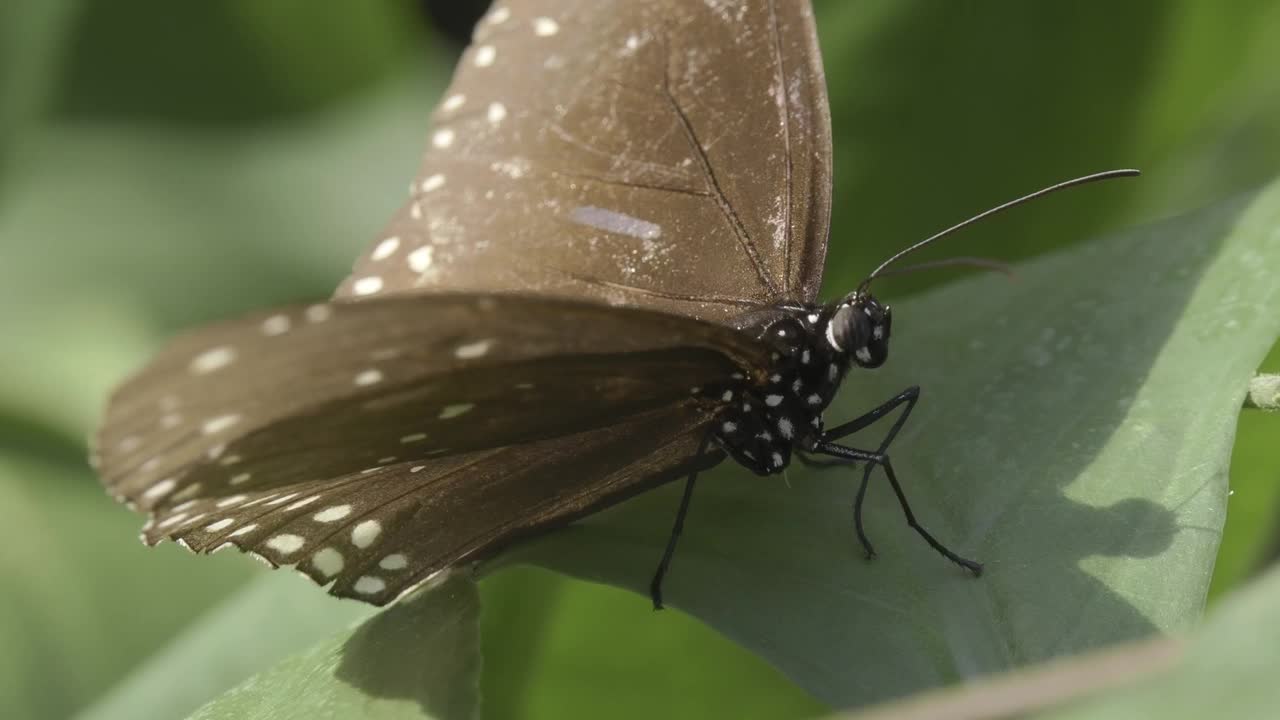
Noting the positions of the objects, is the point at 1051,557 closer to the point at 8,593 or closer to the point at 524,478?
the point at 524,478

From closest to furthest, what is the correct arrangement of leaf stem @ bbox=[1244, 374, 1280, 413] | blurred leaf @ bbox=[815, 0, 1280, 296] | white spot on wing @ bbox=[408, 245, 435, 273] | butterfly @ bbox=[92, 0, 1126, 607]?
butterfly @ bbox=[92, 0, 1126, 607] < leaf stem @ bbox=[1244, 374, 1280, 413] < white spot on wing @ bbox=[408, 245, 435, 273] < blurred leaf @ bbox=[815, 0, 1280, 296]

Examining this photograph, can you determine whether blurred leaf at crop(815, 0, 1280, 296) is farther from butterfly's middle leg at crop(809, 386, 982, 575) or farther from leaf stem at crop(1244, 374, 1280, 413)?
leaf stem at crop(1244, 374, 1280, 413)

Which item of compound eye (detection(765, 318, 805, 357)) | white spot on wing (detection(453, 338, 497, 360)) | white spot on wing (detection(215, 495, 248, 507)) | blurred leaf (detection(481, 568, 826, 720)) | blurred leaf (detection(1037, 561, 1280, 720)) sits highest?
white spot on wing (detection(453, 338, 497, 360))

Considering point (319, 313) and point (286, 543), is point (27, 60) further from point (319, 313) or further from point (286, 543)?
point (319, 313)

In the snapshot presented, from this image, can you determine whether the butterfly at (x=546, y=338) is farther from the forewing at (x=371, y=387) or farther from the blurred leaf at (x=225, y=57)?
the blurred leaf at (x=225, y=57)

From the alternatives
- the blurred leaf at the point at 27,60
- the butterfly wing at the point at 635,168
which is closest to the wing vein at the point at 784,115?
the butterfly wing at the point at 635,168

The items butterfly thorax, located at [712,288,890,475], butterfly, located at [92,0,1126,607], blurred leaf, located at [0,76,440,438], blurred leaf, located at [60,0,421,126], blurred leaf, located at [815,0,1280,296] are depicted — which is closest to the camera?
butterfly, located at [92,0,1126,607]

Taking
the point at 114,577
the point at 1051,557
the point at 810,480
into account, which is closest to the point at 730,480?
the point at 810,480

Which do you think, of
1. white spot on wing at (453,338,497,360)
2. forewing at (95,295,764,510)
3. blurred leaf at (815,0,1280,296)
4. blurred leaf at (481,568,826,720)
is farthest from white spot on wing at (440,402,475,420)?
blurred leaf at (815,0,1280,296)
